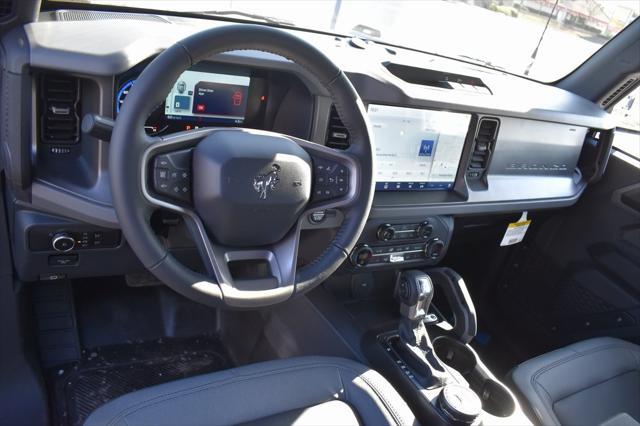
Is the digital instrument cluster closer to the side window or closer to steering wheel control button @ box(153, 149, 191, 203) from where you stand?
steering wheel control button @ box(153, 149, 191, 203)

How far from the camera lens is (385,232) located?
1900 millimetres

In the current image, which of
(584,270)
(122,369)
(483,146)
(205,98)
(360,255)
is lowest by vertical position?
(122,369)

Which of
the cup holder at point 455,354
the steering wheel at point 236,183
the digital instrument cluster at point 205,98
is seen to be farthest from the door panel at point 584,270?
the digital instrument cluster at point 205,98

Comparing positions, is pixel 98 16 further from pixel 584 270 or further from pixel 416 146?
pixel 584 270

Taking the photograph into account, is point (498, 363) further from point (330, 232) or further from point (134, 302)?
point (134, 302)

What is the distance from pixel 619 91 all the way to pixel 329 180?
1.74m

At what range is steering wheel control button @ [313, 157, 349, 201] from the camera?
1337 mm

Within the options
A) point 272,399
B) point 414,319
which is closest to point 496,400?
point 414,319

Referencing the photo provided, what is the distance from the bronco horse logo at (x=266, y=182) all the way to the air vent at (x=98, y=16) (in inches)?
26.8

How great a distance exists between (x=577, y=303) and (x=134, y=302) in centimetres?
191

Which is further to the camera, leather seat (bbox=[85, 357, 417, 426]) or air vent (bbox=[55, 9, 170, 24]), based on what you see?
air vent (bbox=[55, 9, 170, 24])

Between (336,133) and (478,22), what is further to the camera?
(478,22)

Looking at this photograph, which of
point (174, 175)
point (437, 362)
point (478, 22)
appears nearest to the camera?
point (174, 175)

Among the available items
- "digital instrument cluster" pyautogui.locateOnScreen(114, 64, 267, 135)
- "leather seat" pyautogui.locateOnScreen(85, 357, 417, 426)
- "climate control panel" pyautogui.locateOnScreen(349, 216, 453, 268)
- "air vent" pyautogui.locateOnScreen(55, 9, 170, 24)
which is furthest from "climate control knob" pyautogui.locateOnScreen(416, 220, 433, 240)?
"air vent" pyautogui.locateOnScreen(55, 9, 170, 24)
